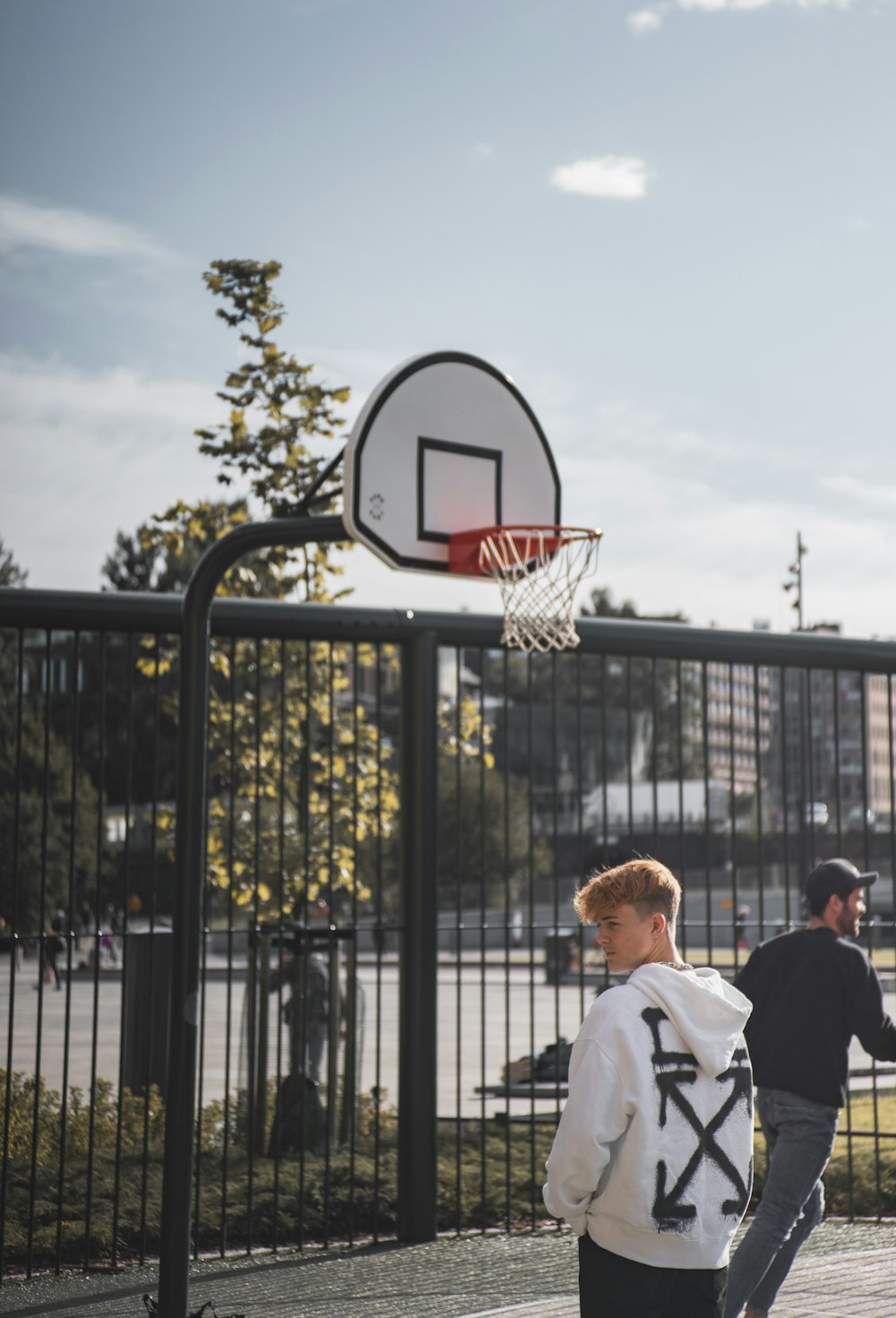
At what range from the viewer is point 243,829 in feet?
32.5

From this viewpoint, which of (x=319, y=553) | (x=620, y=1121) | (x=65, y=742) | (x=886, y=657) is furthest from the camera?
(x=65, y=742)

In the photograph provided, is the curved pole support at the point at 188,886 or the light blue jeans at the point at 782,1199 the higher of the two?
the curved pole support at the point at 188,886

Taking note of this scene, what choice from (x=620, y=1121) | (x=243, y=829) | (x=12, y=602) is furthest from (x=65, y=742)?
(x=620, y=1121)

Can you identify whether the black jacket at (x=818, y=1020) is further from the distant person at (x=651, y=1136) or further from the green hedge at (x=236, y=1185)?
the green hedge at (x=236, y=1185)

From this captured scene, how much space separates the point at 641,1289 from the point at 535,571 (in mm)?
2649

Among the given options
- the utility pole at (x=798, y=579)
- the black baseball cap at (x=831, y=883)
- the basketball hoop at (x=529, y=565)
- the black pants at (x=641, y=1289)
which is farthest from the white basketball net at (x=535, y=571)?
the utility pole at (x=798, y=579)

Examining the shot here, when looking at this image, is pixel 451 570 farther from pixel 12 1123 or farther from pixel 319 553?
pixel 319 553

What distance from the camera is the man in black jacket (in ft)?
16.5

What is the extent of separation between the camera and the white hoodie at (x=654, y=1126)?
327cm

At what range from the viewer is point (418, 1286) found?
19.7 ft

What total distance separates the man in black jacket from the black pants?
1.70 m

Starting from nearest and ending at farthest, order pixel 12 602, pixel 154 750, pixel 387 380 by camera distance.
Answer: pixel 387 380
pixel 12 602
pixel 154 750

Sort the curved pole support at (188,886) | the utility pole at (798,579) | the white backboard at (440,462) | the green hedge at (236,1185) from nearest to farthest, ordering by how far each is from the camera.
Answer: the curved pole support at (188,886)
the white backboard at (440,462)
the green hedge at (236,1185)
the utility pole at (798,579)

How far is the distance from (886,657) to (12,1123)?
519 cm
